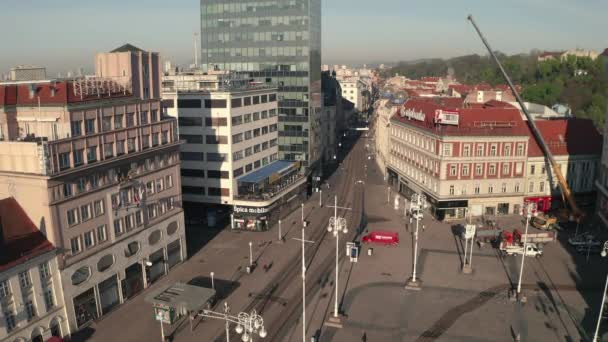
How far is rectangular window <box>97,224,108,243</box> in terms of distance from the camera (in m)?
50.4

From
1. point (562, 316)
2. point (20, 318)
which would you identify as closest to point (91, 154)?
point (20, 318)

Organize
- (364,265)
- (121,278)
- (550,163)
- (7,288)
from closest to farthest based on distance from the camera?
(7,288) < (121,278) < (364,265) < (550,163)

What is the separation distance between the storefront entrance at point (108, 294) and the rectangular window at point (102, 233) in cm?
432

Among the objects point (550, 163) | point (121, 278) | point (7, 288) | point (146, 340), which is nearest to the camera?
point (7, 288)

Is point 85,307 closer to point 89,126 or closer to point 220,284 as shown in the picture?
point 220,284

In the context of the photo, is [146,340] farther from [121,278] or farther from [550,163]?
[550,163]

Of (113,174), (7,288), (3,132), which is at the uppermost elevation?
(3,132)

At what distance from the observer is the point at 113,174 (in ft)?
172

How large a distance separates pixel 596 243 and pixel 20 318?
224ft

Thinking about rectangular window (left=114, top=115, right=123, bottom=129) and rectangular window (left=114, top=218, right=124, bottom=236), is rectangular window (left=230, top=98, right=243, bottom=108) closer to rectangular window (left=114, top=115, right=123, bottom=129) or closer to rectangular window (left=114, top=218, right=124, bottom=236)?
rectangular window (left=114, top=115, right=123, bottom=129)

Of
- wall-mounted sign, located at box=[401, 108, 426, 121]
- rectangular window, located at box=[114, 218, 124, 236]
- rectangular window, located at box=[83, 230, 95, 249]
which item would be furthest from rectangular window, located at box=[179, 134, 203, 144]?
wall-mounted sign, located at box=[401, 108, 426, 121]

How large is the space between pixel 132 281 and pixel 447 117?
54146 mm

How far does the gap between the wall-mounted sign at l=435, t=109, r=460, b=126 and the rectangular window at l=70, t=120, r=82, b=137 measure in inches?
2173

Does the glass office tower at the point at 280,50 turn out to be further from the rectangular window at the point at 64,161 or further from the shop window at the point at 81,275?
the shop window at the point at 81,275
